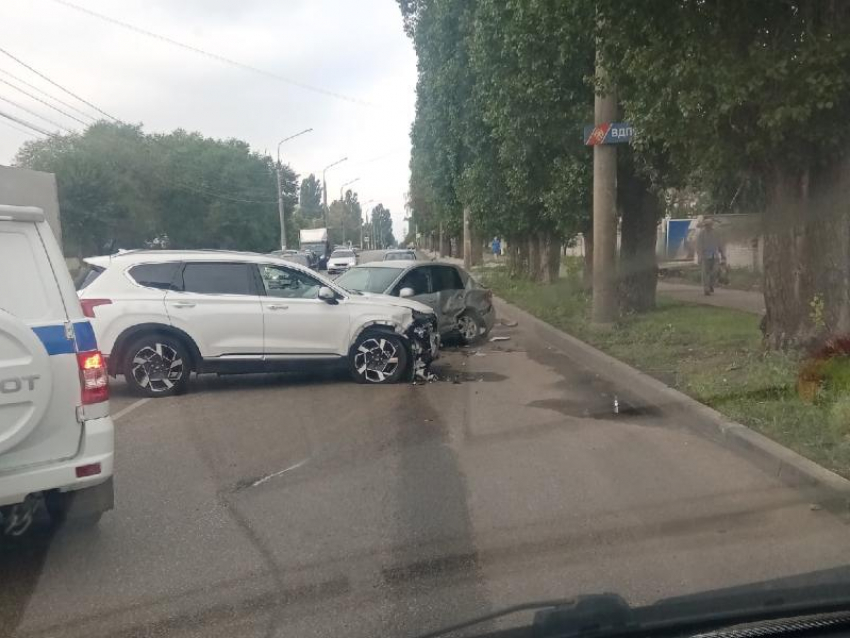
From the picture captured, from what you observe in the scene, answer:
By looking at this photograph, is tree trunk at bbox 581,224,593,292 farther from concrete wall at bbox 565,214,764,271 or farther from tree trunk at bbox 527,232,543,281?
tree trunk at bbox 527,232,543,281

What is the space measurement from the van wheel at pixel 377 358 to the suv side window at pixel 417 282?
2956mm

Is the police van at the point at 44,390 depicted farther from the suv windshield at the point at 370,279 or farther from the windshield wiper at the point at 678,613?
the suv windshield at the point at 370,279

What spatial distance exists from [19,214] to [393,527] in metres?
2.84

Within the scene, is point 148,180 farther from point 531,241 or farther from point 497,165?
point 497,165

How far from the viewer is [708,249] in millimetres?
20078

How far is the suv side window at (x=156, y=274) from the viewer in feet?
35.4

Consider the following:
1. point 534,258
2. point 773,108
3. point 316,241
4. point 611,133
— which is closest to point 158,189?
point 316,241

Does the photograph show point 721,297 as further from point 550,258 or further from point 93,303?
point 93,303

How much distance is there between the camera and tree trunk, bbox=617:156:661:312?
1773 centimetres

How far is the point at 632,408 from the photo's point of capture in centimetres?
986

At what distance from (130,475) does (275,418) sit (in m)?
2.38

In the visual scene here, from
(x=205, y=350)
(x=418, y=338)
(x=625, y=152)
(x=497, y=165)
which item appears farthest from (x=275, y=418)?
(x=497, y=165)

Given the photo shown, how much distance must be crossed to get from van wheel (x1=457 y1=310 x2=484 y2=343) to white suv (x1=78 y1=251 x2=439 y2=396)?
3927 mm

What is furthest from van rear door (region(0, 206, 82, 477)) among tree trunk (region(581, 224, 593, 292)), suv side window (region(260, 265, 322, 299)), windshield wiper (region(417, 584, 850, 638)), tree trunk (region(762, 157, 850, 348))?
tree trunk (region(581, 224, 593, 292))
